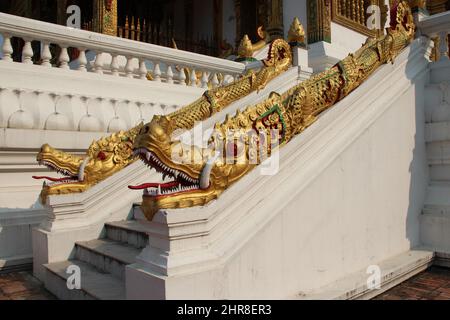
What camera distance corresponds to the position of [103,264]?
335 centimetres

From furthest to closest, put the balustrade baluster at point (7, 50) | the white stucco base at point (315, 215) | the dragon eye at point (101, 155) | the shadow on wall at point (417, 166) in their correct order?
1. the balustrade baluster at point (7, 50)
2. the dragon eye at point (101, 155)
3. the shadow on wall at point (417, 166)
4. the white stucco base at point (315, 215)

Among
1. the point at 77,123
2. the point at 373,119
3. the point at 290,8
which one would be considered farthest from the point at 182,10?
the point at 373,119

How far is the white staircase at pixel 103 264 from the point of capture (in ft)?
9.51

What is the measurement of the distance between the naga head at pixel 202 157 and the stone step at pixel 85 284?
0.81m

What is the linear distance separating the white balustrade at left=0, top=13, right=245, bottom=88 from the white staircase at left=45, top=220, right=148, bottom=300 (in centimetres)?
259

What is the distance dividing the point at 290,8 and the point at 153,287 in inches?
379

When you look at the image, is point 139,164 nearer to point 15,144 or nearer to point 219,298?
point 15,144

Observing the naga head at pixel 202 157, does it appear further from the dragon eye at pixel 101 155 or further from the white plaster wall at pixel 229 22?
the white plaster wall at pixel 229 22

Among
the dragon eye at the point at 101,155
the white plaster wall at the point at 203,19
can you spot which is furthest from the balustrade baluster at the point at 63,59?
the white plaster wall at the point at 203,19

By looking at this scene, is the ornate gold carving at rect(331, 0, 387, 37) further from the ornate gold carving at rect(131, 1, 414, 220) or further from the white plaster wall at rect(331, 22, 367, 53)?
the ornate gold carving at rect(131, 1, 414, 220)

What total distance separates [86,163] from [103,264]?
3.84 feet

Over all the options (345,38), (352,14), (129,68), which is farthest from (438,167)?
(352,14)

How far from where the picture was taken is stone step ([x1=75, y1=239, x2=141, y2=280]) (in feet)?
10.3

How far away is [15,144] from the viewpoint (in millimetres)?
4547
